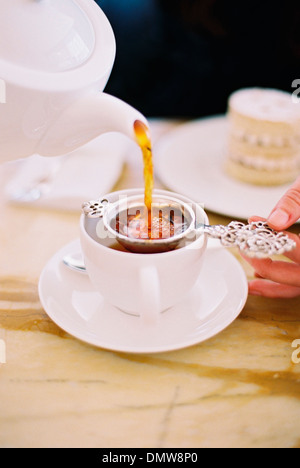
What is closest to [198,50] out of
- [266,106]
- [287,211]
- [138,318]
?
[266,106]

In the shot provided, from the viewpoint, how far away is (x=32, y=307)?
685mm

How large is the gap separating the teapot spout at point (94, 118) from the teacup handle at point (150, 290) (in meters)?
0.16

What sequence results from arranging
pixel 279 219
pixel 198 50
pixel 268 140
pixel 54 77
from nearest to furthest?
pixel 54 77
pixel 279 219
pixel 268 140
pixel 198 50

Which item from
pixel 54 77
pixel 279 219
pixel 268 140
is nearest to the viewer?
pixel 54 77

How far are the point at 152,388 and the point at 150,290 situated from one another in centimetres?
11

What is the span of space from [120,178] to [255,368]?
553mm

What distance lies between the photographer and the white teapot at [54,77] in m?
0.54

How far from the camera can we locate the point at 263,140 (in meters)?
0.99

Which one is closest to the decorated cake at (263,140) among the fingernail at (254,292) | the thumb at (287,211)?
the thumb at (287,211)

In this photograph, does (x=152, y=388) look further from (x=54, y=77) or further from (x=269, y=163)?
(x=269, y=163)

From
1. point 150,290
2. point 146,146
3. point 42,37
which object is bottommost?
point 150,290

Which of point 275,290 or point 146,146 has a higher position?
point 146,146

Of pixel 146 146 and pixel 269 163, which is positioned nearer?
pixel 146 146
